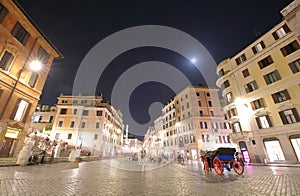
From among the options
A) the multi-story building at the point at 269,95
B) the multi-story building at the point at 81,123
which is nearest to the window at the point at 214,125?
the multi-story building at the point at 269,95

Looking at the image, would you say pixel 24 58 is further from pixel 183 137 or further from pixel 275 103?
pixel 183 137

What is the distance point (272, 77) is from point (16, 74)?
33.4 metres

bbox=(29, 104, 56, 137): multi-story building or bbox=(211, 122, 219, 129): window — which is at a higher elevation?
bbox=(29, 104, 56, 137): multi-story building

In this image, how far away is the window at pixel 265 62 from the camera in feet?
67.5

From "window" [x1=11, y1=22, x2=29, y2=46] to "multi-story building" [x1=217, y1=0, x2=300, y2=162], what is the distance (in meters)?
29.7

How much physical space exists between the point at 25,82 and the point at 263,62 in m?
33.6

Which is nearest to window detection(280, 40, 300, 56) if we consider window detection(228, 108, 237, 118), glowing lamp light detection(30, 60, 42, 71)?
window detection(228, 108, 237, 118)

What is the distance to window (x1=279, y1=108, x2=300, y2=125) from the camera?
1706 centimetres

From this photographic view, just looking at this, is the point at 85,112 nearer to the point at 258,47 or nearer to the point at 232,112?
the point at 232,112

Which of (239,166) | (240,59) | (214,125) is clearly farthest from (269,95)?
(239,166)

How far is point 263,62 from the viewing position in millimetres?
21562

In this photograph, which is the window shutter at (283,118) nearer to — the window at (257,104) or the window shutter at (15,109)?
the window at (257,104)

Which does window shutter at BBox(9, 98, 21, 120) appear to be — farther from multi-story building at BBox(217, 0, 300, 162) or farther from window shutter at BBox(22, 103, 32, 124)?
multi-story building at BBox(217, 0, 300, 162)

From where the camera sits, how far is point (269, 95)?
20078 millimetres
